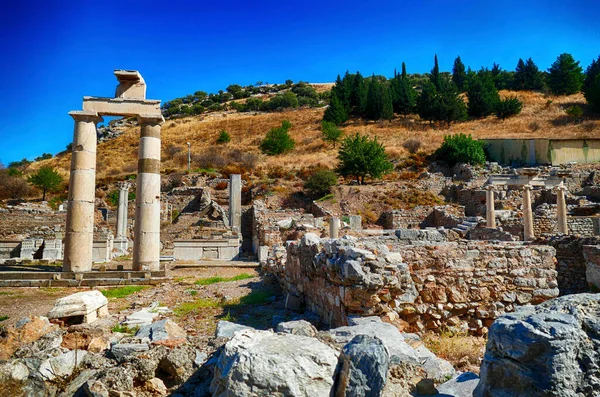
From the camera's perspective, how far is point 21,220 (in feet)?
96.2

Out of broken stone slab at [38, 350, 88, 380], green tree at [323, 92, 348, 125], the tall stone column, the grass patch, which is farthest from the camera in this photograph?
green tree at [323, 92, 348, 125]

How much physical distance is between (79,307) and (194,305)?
2405mm

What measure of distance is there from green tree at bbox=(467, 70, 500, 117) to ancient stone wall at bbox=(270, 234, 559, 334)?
56656mm

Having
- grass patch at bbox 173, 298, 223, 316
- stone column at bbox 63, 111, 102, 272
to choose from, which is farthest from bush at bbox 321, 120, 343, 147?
grass patch at bbox 173, 298, 223, 316

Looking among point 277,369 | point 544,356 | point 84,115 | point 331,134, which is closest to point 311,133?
point 331,134

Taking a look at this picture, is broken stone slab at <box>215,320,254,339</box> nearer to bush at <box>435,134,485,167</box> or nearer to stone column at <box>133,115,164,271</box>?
stone column at <box>133,115,164,271</box>

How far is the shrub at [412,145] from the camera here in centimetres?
4539

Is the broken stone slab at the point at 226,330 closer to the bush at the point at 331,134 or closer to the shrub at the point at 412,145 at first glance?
the shrub at the point at 412,145

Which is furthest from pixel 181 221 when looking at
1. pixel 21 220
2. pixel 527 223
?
pixel 527 223

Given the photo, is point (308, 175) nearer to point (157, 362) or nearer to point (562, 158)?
point (562, 158)

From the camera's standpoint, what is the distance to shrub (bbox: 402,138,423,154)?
149ft

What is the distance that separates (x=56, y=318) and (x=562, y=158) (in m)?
42.6

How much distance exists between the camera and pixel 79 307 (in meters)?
6.98

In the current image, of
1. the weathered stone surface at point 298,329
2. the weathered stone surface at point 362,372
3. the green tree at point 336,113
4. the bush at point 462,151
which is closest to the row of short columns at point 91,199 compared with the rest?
the weathered stone surface at point 298,329
